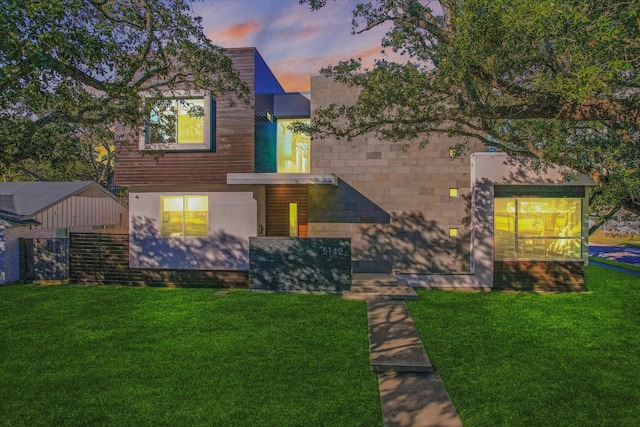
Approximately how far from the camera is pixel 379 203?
40.6ft

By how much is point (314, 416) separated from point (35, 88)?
6472 millimetres

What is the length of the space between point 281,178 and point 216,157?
7.88ft

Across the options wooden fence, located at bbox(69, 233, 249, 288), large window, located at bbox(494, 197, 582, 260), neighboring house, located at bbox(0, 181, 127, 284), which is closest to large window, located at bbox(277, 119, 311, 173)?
wooden fence, located at bbox(69, 233, 249, 288)

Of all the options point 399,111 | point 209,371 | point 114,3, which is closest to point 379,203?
point 399,111

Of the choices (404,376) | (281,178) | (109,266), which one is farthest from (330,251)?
(109,266)

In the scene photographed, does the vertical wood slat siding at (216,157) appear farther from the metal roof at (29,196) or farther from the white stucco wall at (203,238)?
the metal roof at (29,196)

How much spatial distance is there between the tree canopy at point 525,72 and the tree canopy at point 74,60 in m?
3.13

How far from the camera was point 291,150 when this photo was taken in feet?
50.0

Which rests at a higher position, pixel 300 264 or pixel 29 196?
pixel 29 196

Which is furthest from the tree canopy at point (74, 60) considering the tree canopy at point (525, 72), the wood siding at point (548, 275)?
the wood siding at point (548, 275)

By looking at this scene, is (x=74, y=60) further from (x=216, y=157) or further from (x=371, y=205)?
(x=371, y=205)

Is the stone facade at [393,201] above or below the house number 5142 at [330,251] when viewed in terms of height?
above

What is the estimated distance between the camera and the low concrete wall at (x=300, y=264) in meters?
11.1

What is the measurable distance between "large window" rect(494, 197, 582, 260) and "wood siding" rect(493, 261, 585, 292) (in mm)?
256
